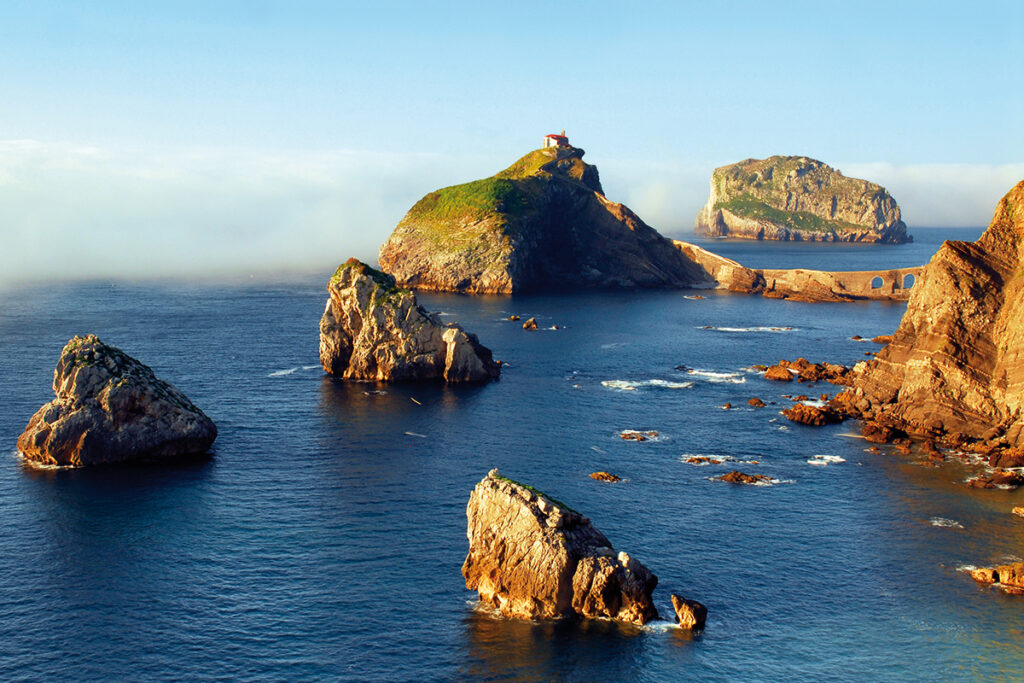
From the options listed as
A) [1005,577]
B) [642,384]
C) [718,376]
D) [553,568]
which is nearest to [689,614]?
[553,568]

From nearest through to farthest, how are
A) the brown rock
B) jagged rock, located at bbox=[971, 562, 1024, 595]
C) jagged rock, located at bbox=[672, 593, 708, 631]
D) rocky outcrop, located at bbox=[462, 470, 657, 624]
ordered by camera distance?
jagged rock, located at bbox=[672, 593, 708, 631]
rocky outcrop, located at bbox=[462, 470, 657, 624]
jagged rock, located at bbox=[971, 562, 1024, 595]
the brown rock

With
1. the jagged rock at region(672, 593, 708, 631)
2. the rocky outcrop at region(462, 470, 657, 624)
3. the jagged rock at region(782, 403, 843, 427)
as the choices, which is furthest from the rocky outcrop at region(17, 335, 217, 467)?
the jagged rock at region(782, 403, 843, 427)

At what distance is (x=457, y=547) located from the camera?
293 feet

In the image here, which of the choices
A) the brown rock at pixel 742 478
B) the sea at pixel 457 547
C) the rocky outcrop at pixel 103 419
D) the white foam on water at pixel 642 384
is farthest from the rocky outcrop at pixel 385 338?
the brown rock at pixel 742 478

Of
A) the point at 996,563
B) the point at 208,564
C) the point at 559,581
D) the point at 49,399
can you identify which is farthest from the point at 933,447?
the point at 49,399

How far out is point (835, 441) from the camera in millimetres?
127062

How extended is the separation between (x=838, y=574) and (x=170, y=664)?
2216 inches

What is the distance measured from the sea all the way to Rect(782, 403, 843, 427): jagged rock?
8.16ft

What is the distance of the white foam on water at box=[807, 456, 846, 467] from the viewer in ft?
384

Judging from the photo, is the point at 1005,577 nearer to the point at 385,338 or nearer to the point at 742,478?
the point at 742,478

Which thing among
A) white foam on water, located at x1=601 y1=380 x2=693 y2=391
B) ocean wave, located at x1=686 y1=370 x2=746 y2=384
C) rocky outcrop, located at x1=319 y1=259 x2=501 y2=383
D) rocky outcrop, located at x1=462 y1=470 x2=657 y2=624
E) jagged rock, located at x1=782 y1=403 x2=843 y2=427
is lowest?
rocky outcrop, located at x1=462 y1=470 x2=657 y2=624

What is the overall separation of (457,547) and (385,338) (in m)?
75.6

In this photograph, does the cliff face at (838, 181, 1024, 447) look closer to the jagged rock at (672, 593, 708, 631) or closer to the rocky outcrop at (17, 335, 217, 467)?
the jagged rock at (672, 593, 708, 631)

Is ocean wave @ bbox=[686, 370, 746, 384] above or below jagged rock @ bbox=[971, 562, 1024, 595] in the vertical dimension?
above
